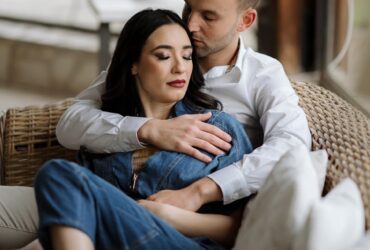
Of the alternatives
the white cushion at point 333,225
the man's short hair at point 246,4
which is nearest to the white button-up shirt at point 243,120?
the man's short hair at point 246,4

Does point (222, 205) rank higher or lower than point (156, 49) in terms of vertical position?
lower

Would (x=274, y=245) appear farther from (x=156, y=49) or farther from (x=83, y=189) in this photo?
(x=156, y=49)

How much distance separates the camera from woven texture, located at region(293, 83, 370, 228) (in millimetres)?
1606

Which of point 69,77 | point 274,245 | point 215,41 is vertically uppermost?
point 215,41

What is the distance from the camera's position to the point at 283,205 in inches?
53.7

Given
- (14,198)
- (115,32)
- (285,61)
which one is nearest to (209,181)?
(14,198)

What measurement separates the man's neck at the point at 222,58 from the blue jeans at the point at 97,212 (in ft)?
1.51

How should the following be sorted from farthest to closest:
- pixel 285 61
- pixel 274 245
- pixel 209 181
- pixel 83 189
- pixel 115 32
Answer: pixel 115 32, pixel 285 61, pixel 209 181, pixel 83 189, pixel 274 245

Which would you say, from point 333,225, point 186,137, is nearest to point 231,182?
point 186,137

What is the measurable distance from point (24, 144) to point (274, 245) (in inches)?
34.8

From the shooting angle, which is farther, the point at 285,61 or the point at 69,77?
the point at 69,77

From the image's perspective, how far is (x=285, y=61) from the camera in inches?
138

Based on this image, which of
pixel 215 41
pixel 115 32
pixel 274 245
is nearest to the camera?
pixel 274 245

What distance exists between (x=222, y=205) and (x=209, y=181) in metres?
0.09
